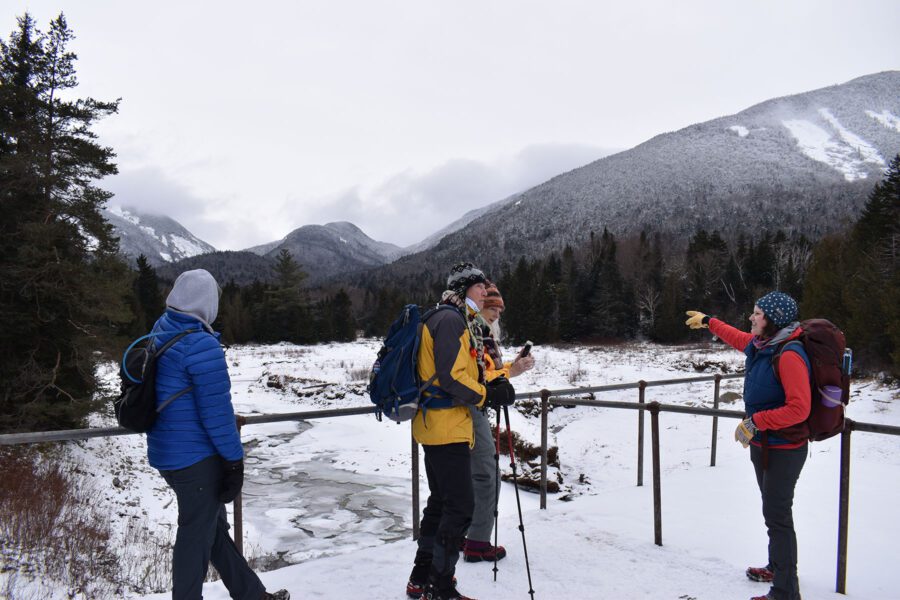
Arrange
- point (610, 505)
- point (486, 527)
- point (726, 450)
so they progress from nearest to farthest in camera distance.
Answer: point (486, 527) → point (610, 505) → point (726, 450)

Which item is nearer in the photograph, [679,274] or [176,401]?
[176,401]

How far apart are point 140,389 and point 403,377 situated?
1429 millimetres

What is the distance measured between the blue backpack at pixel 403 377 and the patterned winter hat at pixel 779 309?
2160 mm

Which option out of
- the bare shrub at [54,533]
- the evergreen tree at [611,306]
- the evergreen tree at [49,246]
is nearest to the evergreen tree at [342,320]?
the evergreen tree at [611,306]

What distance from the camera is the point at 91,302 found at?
15453 mm

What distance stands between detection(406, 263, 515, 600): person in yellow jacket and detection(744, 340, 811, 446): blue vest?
66.3 inches

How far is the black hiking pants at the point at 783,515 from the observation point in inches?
132

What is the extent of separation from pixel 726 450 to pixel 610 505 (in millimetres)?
7068

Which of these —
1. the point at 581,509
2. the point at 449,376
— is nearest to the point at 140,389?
the point at 449,376

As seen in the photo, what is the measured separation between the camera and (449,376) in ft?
10.4

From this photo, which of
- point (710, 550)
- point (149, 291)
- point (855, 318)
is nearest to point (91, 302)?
point (710, 550)

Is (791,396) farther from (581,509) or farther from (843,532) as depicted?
(581,509)

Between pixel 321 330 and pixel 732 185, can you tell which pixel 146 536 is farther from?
pixel 732 185

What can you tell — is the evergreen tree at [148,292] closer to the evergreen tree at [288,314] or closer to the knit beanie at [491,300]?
the evergreen tree at [288,314]
